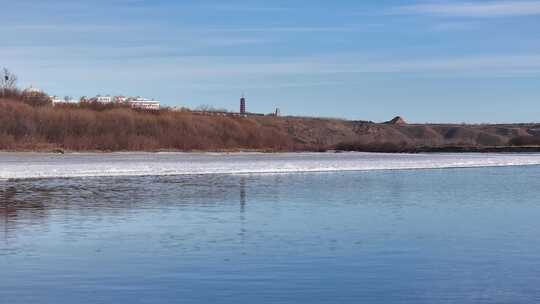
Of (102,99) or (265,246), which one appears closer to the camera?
(265,246)

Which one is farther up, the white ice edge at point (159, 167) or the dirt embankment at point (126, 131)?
the dirt embankment at point (126, 131)

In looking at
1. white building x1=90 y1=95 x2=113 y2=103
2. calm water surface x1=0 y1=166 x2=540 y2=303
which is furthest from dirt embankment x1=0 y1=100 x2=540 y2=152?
calm water surface x1=0 y1=166 x2=540 y2=303

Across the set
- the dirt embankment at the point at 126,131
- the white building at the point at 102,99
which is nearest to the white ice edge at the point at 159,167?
the dirt embankment at the point at 126,131

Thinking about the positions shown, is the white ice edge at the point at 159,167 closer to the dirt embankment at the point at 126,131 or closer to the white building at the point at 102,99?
the dirt embankment at the point at 126,131

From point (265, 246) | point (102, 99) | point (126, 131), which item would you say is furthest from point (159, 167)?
point (102, 99)

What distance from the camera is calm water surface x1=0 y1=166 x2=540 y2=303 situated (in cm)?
913

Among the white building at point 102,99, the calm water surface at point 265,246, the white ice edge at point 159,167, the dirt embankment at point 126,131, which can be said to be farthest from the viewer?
the white building at point 102,99

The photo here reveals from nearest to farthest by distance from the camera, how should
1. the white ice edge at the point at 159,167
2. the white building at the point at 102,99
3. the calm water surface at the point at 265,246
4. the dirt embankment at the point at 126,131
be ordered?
the calm water surface at the point at 265,246 → the white ice edge at the point at 159,167 → the dirt embankment at the point at 126,131 → the white building at the point at 102,99

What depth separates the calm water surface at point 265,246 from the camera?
913cm

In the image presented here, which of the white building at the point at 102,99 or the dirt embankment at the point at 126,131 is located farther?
the white building at the point at 102,99

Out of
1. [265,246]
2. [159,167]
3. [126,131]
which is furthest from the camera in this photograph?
[126,131]

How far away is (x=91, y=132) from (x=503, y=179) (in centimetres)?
2316

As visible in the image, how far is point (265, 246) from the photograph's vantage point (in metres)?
12.3

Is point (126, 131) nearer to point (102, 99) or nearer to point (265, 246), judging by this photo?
point (102, 99)
